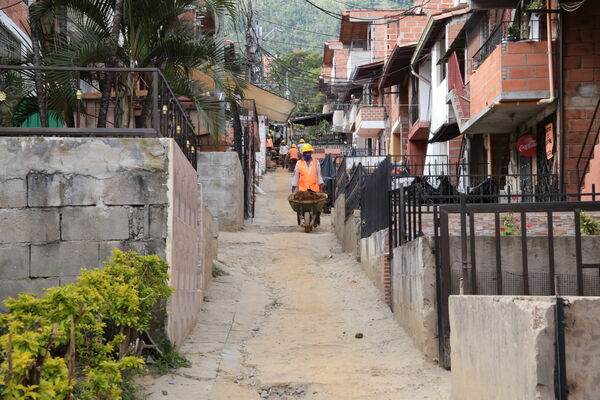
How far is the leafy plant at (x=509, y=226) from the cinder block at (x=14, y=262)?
5036 millimetres

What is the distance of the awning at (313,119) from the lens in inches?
2584

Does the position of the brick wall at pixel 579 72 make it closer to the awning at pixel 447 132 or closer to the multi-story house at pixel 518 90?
the multi-story house at pixel 518 90

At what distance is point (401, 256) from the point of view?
10359 mm

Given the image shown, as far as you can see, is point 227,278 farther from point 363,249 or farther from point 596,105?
point 596,105

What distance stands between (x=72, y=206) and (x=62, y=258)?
1.73 ft

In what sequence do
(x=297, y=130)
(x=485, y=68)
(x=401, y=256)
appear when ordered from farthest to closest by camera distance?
1. (x=297, y=130)
2. (x=485, y=68)
3. (x=401, y=256)

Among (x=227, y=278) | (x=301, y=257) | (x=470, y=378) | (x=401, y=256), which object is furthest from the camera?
(x=301, y=257)

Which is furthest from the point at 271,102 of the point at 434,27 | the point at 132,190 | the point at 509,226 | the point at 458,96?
the point at 132,190

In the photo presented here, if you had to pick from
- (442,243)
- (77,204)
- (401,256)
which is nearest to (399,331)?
(401,256)

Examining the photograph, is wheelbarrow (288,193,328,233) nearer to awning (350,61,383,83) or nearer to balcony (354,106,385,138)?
awning (350,61,383,83)

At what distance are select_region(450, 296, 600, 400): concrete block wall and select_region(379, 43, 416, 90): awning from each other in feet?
76.4

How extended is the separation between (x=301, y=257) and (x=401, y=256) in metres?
6.31

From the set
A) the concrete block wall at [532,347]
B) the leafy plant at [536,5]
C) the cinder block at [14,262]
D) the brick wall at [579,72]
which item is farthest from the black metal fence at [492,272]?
the leafy plant at [536,5]

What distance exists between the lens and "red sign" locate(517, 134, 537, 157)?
656 inches
